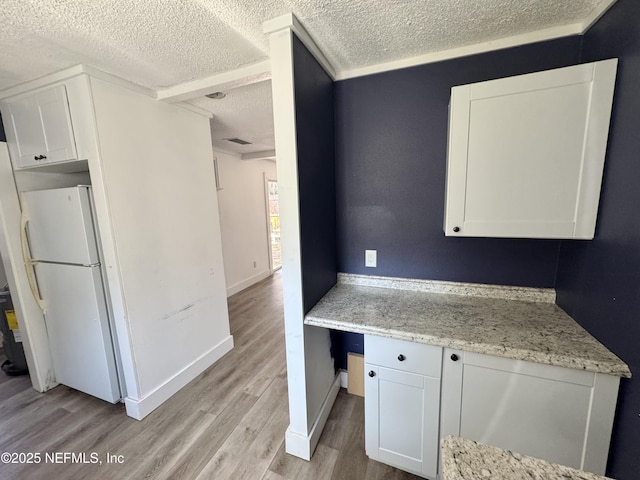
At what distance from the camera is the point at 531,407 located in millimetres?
1085

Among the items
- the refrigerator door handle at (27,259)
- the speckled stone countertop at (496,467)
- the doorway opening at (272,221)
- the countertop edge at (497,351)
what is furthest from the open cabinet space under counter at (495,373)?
the doorway opening at (272,221)

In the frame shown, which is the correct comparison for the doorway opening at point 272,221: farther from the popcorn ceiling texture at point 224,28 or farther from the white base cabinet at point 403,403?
the white base cabinet at point 403,403

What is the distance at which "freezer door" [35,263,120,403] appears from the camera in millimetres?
1856

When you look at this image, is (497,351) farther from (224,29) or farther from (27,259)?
(27,259)

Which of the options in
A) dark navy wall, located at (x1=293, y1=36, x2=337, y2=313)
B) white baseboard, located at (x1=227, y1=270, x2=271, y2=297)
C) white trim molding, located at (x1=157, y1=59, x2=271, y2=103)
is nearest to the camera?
dark navy wall, located at (x1=293, y1=36, x2=337, y2=313)

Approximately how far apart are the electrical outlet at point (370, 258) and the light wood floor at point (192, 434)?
1.07 metres

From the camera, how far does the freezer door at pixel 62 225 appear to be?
1.75 metres

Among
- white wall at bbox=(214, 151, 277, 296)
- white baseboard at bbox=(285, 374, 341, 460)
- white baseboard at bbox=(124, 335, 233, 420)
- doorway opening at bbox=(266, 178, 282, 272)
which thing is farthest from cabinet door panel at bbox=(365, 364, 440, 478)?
doorway opening at bbox=(266, 178, 282, 272)

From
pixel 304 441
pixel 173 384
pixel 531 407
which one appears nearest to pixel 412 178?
pixel 531 407

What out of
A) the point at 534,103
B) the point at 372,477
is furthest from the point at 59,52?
the point at 372,477

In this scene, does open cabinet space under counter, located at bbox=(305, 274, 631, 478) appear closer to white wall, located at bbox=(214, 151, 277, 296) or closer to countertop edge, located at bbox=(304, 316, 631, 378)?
countertop edge, located at bbox=(304, 316, 631, 378)

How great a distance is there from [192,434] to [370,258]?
168cm

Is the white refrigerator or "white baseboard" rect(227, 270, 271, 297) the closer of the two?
the white refrigerator

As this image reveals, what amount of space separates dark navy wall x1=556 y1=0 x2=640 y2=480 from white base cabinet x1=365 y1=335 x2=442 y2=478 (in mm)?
630
